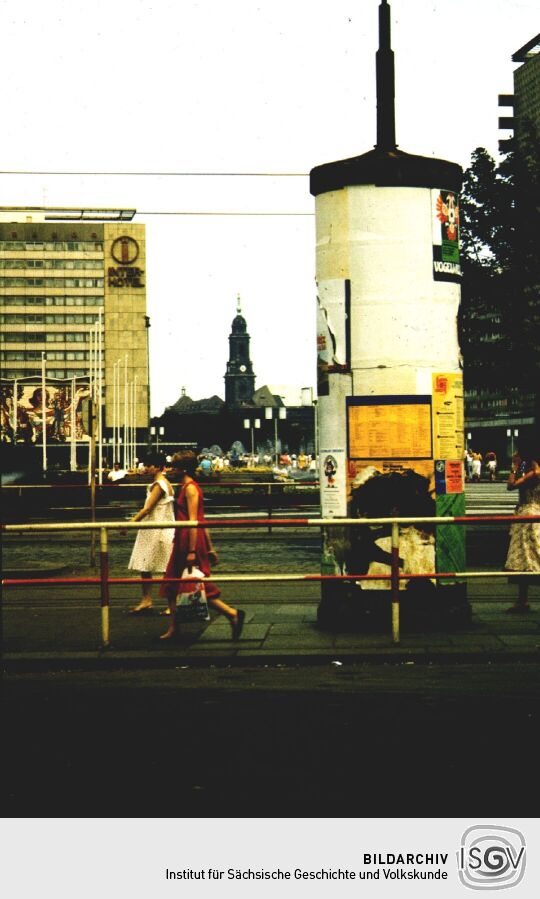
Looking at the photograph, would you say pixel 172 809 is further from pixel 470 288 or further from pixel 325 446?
pixel 470 288

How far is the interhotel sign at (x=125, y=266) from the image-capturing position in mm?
147500

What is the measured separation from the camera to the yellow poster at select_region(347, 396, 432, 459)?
11.1 m

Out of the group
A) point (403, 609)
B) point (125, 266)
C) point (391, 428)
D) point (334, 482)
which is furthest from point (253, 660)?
point (125, 266)

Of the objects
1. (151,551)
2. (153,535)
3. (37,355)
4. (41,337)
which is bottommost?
(151,551)

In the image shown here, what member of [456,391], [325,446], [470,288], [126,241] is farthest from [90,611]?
[126,241]

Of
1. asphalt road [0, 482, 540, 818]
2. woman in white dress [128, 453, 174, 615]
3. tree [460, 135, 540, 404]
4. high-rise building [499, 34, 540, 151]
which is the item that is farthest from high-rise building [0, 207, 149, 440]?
asphalt road [0, 482, 540, 818]

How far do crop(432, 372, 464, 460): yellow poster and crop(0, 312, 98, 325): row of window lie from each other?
143m

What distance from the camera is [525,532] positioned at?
11633 millimetres

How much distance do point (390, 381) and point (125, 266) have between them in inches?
5486

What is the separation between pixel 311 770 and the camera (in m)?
5.98

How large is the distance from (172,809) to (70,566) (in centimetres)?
1393

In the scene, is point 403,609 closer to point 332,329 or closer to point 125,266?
point 332,329

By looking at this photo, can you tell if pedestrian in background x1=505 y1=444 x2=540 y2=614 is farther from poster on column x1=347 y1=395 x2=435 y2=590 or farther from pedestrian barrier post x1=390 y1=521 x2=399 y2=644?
pedestrian barrier post x1=390 y1=521 x2=399 y2=644
